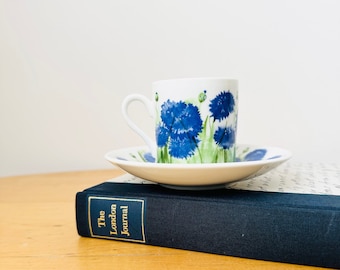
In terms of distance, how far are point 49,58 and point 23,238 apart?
2.10 ft

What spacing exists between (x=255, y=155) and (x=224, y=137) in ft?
0.35

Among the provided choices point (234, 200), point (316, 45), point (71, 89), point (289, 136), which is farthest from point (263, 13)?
point (234, 200)

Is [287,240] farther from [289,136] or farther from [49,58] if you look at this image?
[49,58]

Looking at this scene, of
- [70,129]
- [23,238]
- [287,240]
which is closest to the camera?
[287,240]

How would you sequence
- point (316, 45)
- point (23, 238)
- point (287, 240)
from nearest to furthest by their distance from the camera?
1. point (287, 240)
2. point (23, 238)
3. point (316, 45)

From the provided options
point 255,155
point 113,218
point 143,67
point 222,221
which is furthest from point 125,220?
point 143,67

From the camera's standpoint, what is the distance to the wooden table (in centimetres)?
40

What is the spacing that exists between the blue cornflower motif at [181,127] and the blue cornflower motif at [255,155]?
0.41ft

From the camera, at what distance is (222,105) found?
1.62 ft

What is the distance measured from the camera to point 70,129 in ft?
3.41

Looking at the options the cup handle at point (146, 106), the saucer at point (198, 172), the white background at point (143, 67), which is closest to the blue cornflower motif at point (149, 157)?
the cup handle at point (146, 106)

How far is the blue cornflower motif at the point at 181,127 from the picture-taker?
486 millimetres

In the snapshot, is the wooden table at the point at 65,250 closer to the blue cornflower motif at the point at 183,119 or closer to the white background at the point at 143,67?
the blue cornflower motif at the point at 183,119

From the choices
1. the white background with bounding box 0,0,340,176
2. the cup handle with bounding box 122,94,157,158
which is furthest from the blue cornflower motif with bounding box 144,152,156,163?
the white background with bounding box 0,0,340,176
